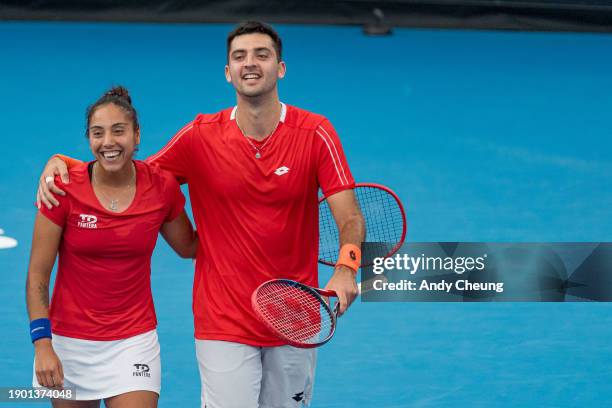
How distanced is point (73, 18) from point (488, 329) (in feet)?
25.7

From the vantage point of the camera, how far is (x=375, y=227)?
6.78m

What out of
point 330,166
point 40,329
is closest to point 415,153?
point 330,166

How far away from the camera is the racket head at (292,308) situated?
5051 millimetres

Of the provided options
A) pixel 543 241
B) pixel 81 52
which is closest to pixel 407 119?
pixel 543 241

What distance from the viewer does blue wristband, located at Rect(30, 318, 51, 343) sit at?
4980 millimetres

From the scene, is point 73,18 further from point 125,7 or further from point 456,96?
point 456,96

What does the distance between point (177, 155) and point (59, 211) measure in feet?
2.31

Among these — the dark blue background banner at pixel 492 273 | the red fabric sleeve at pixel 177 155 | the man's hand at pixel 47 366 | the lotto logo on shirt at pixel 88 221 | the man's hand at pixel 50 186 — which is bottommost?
the man's hand at pixel 47 366

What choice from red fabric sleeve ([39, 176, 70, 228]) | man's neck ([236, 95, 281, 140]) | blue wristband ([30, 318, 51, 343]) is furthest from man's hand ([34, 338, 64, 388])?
man's neck ([236, 95, 281, 140])

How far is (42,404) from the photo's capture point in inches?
273

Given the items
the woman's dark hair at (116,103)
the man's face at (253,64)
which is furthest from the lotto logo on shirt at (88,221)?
the man's face at (253,64)

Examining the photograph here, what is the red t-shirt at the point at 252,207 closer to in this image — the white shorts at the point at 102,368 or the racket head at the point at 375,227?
the white shorts at the point at 102,368

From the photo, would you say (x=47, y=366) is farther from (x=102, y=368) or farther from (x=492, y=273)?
(x=492, y=273)

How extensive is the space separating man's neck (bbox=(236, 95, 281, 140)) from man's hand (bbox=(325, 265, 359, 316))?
2.65 feet
